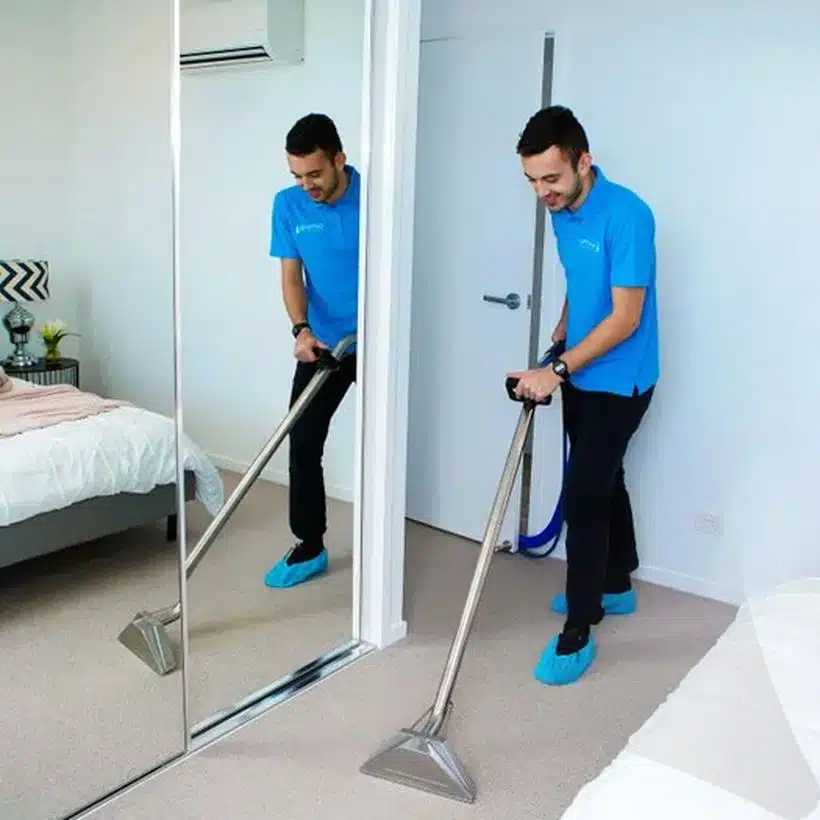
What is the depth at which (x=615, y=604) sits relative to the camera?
128 inches

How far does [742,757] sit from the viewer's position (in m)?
1.31

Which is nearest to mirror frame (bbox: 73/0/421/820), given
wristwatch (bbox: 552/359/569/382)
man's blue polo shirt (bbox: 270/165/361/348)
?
man's blue polo shirt (bbox: 270/165/361/348)

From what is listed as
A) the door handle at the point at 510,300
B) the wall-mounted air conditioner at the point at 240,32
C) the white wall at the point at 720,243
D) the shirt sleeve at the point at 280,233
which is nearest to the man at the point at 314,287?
the shirt sleeve at the point at 280,233

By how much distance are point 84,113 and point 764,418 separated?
223cm

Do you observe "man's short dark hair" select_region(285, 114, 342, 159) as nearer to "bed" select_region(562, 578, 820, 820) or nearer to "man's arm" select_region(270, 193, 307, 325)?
"man's arm" select_region(270, 193, 307, 325)

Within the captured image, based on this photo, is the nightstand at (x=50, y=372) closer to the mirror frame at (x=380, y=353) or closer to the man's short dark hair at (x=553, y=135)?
the mirror frame at (x=380, y=353)

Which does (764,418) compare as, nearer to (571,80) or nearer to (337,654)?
(571,80)

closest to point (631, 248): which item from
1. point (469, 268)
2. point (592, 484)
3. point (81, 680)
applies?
point (592, 484)

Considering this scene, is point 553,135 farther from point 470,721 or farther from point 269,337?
point 470,721

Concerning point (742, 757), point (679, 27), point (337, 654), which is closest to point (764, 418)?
point (679, 27)

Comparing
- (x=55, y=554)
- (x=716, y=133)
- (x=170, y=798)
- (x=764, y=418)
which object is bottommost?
(x=170, y=798)

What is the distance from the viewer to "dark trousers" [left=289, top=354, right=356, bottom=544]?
2.81m

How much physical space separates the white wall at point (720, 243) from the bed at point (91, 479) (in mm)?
1655

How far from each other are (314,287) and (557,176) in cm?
72
